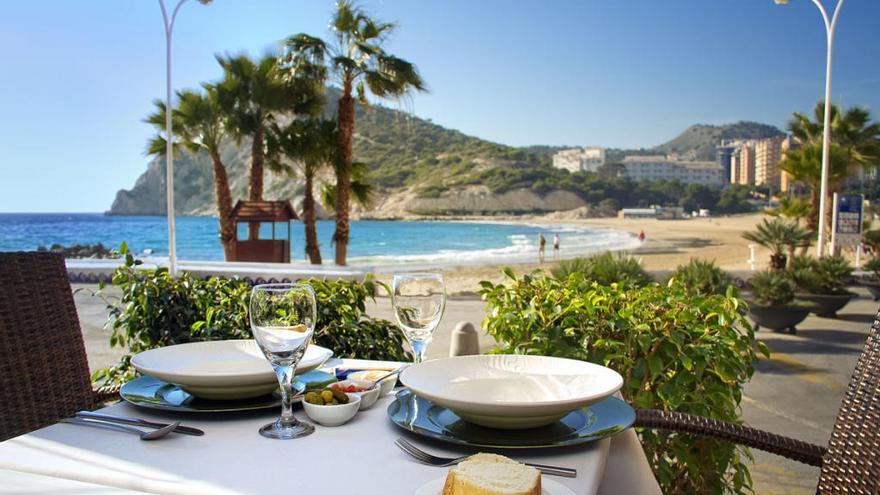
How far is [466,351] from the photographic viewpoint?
11.7ft

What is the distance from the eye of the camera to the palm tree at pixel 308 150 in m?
16.0

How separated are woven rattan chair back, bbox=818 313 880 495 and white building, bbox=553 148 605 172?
102m

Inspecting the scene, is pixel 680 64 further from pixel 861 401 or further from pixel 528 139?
pixel 861 401

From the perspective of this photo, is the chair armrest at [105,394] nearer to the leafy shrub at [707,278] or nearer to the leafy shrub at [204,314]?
the leafy shrub at [204,314]

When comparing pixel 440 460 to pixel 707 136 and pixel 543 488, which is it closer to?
pixel 543 488

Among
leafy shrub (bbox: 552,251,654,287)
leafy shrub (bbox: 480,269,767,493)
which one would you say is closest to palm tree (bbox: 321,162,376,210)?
leafy shrub (bbox: 552,251,654,287)

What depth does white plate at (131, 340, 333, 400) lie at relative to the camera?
3.68 feet

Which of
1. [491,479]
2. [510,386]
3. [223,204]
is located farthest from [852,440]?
[223,204]

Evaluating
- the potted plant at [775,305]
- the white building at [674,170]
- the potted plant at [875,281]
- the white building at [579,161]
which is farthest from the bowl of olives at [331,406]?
the white building at [674,170]

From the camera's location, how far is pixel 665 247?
1822 inches

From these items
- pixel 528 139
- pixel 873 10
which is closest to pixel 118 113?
pixel 528 139

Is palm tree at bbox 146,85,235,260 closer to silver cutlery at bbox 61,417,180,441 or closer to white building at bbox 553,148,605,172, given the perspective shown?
silver cutlery at bbox 61,417,180,441

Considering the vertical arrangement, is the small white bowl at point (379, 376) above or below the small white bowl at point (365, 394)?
below

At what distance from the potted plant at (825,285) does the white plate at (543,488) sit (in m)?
9.71
